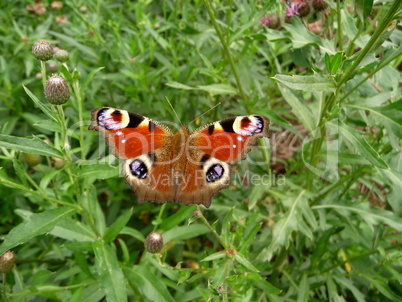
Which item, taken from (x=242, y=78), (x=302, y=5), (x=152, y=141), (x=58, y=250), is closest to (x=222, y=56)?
(x=242, y=78)

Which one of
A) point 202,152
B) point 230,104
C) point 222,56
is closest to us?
point 202,152

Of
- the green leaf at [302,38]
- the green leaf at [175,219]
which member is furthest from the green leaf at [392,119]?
the green leaf at [175,219]

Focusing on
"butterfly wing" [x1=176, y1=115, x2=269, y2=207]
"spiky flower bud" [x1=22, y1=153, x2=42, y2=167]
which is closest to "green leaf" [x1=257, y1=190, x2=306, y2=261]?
"butterfly wing" [x1=176, y1=115, x2=269, y2=207]

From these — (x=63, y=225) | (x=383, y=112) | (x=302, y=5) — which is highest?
(x=302, y=5)

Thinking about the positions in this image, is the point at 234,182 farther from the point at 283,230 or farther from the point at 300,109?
the point at 300,109

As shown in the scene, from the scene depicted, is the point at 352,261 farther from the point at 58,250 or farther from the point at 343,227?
the point at 58,250

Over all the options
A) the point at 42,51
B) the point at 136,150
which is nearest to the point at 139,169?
the point at 136,150
